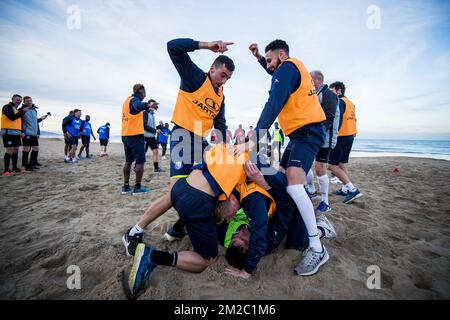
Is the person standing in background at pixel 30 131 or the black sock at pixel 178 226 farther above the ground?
the person standing in background at pixel 30 131

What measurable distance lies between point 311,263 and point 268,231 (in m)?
0.48

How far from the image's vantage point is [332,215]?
3.04 meters

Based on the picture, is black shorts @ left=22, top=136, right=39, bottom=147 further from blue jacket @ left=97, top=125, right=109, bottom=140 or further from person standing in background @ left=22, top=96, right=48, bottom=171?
blue jacket @ left=97, top=125, right=109, bottom=140

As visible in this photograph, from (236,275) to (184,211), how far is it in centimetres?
76

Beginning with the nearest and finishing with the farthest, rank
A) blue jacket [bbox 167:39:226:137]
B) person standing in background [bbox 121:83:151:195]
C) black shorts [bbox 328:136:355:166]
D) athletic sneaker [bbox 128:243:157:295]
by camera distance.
A: athletic sneaker [bbox 128:243:157:295], blue jacket [bbox 167:39:226:137], black shorts [bbox 328:136:355:166], person standing in background [bbox 121:83:151:195]

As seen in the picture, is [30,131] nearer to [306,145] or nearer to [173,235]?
[173,235]

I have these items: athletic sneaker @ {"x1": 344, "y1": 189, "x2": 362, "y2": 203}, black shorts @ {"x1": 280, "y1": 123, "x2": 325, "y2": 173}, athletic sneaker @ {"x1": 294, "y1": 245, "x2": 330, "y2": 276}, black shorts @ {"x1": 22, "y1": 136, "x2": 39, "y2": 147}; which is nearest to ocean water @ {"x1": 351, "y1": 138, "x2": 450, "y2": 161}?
athletic sneaker @ {"x1": 344, "y1": 189, "x2": 362, "y2": 203}

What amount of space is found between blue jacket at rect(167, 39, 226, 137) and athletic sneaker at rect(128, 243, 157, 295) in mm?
1905

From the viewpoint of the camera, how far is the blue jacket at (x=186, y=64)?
7.62 ft

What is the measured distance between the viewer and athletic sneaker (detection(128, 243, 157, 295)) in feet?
5.19

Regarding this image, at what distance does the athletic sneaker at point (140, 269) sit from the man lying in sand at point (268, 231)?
698 mm

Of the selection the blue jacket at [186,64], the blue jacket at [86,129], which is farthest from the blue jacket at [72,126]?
the blue jacket at [186,64]

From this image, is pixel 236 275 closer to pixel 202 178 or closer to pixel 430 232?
pixel 202 178

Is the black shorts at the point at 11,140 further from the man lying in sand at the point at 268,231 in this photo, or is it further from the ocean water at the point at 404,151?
the ocean water at the point at 404,151
